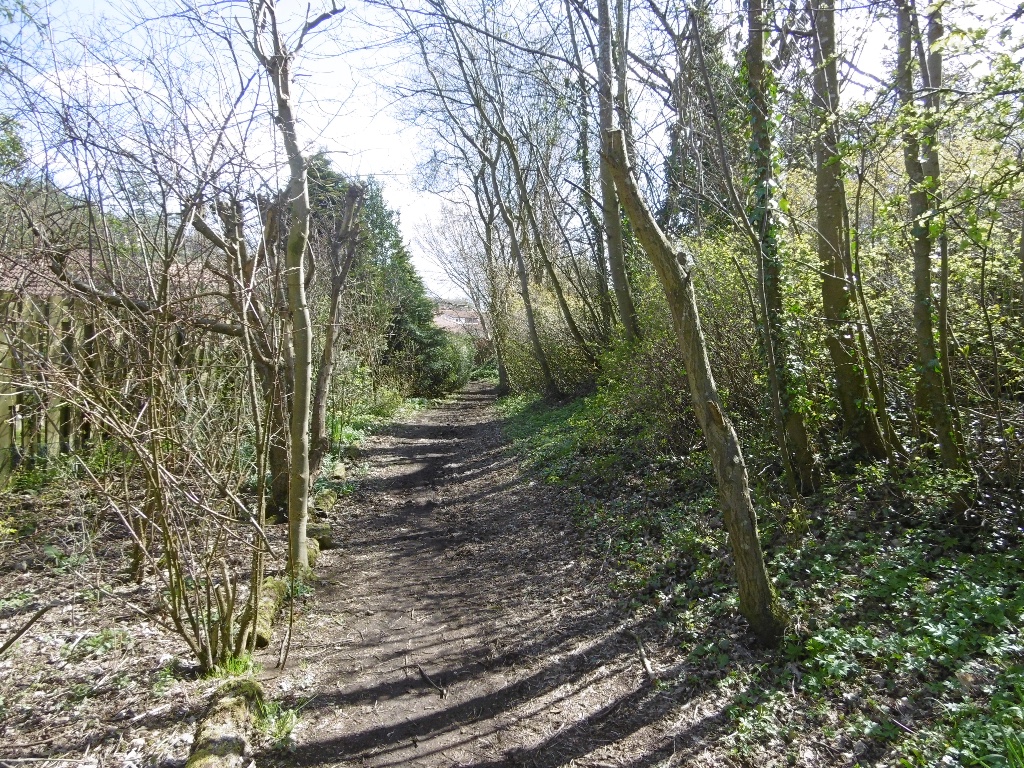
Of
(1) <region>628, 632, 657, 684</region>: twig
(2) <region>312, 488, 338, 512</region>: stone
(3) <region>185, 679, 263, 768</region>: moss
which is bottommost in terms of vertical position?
(1) <region>628, 632, 657, 684</region>: twig

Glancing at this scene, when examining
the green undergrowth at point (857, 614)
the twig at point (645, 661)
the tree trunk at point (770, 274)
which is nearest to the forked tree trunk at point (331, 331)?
the green undergrowth at point (857, 614)

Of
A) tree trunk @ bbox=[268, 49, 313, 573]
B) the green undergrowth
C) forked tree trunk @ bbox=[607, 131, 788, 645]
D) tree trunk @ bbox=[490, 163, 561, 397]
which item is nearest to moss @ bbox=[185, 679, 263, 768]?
tree trunk @ bbox=[268, 49, 313, 573]

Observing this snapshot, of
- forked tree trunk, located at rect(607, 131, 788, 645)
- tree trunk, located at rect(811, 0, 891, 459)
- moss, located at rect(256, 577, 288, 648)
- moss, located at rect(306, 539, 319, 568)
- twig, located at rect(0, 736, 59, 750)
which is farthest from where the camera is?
moss, located at rect(306, 539, 319, 568)

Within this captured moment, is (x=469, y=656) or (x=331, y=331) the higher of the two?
(x=331, y=331)

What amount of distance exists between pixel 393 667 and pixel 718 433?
291cm

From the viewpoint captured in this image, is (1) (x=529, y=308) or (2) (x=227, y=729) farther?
(1) (x=529, y=308)

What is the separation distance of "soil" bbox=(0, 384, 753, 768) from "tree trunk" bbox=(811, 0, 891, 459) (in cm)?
277

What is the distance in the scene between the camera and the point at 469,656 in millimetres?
4707

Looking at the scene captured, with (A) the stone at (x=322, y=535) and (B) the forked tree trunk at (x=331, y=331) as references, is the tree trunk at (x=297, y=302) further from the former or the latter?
(B) the forked tree trunk at (x=331, y=331)

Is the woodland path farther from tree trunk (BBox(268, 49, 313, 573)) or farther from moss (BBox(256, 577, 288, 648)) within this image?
tree trunk (BBox(268, 49, 313, 573))

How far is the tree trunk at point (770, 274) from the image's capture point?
5.37 meters

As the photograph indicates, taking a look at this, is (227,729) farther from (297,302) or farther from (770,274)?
(770,274)

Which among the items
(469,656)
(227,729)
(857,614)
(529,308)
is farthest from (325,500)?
(529,308)

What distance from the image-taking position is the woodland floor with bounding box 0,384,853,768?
351 centimetres
